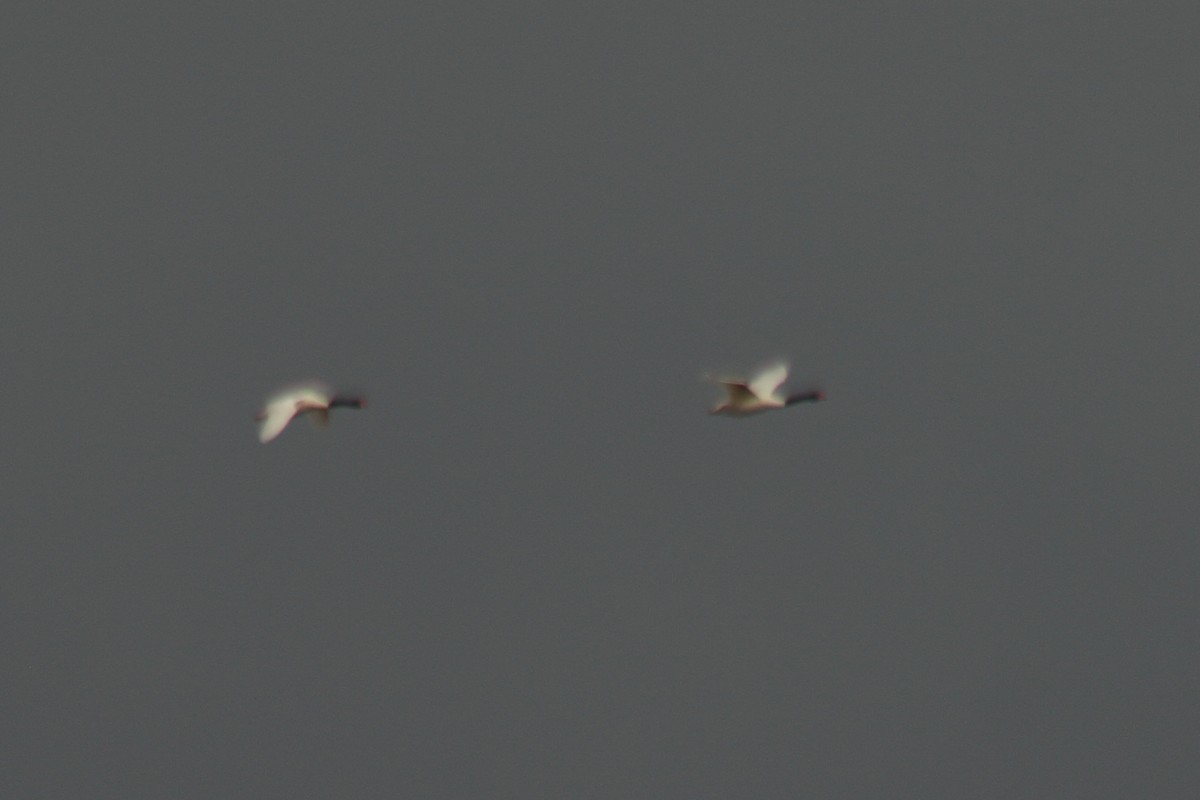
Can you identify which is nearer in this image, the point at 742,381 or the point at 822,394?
the point at 742,381

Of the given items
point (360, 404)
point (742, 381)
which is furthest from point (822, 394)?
point (360, 404)

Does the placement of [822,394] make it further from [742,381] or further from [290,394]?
[290,394]
